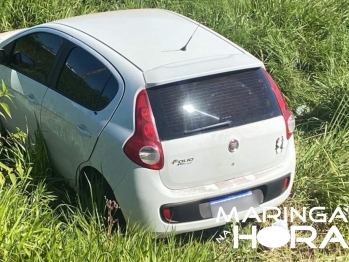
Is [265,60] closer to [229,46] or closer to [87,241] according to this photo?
[229,46]

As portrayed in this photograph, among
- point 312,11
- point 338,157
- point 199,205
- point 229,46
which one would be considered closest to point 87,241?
point 199,205

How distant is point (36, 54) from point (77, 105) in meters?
0.93

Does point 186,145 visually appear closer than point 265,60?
Yes

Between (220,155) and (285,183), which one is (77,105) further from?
(285,183)

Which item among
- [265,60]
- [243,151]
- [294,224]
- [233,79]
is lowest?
[294,224]

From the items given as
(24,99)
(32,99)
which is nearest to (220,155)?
(32,99)

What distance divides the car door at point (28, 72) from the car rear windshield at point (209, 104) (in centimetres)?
131

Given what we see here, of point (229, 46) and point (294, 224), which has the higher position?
point (229, 46)

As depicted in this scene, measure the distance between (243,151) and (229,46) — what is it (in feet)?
2.99

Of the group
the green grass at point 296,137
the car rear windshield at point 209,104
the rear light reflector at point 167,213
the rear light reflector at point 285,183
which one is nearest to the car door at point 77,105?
the green grass at point 296,137

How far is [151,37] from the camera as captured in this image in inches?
177

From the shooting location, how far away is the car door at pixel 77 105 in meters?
4.18

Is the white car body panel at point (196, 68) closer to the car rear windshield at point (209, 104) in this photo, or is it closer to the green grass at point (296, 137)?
the car rear windshield at point (209, 104)

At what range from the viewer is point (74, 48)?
181 inches
